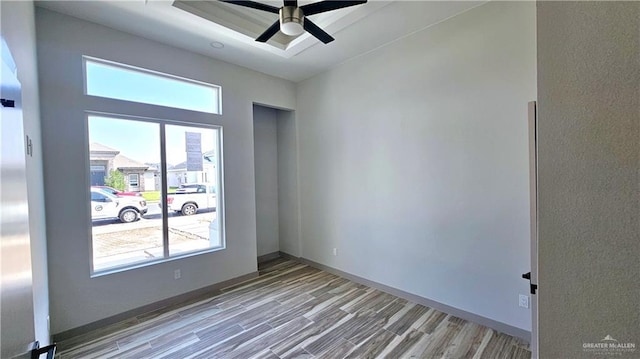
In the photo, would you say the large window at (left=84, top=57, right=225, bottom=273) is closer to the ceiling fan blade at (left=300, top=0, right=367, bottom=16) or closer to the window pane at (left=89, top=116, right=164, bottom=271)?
the window pane at (left=89, top=116, right=164, bottom=271)

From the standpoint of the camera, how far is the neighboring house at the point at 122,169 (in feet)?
9.32

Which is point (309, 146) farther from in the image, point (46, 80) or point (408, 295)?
point (46, 80)

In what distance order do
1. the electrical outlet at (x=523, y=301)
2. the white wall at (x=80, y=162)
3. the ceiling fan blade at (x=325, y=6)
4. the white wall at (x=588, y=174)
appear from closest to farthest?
the white wall at (x=588, y=174)
the ceiling fan blade at (x=325, y=6)
the electrical outlet at (x=523, y=301)
the white wall at (x=80, y=162)

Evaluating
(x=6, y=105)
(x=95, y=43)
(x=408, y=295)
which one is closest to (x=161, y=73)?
(x=95, y=43)

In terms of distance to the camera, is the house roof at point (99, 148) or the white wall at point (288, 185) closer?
the house roof at point (99, 148)

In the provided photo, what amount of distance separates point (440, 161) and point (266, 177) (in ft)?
10.6

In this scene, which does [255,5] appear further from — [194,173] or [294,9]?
[194,173]

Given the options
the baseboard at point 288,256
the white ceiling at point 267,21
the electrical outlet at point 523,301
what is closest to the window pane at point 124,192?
the white ceiling at point 267,21

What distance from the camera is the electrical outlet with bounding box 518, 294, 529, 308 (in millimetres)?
2416

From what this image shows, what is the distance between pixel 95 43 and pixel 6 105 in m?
2.87

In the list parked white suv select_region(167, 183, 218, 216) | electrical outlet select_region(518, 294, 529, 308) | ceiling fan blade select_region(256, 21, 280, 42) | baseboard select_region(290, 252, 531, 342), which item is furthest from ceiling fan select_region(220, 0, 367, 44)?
baseboard select_region(290, 252, 531, 342)

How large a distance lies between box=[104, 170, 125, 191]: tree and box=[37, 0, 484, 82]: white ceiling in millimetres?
1658

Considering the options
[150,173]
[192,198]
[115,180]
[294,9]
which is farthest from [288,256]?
[294,9]

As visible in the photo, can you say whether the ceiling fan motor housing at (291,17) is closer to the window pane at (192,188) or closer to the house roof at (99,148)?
the window pane at (192,188)
